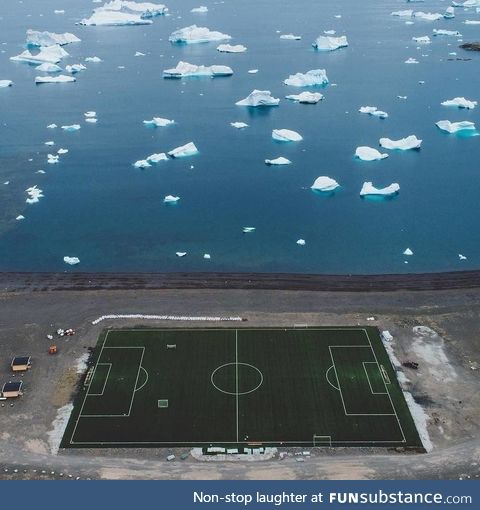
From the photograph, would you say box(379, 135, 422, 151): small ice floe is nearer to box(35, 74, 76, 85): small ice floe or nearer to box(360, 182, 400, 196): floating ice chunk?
box(360, 182, 400, 196): floating ice chunk

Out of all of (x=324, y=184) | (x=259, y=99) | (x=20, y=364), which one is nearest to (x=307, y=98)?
(x=259, y=99)

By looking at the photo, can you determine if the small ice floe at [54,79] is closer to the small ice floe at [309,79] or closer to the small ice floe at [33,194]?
the small ice floe at [309,79]

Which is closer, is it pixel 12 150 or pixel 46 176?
pixel 46 176

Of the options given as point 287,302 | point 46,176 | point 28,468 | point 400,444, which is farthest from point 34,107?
point 400,444

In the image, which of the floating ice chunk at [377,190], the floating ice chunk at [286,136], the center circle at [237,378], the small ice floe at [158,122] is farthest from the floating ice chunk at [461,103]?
the center circle at [237,378]

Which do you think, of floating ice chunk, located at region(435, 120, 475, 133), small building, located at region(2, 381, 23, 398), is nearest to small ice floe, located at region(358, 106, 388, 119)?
floating ice chunk, located at region(435, 120, 475, 133)

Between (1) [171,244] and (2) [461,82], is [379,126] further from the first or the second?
(1) [171,244]
